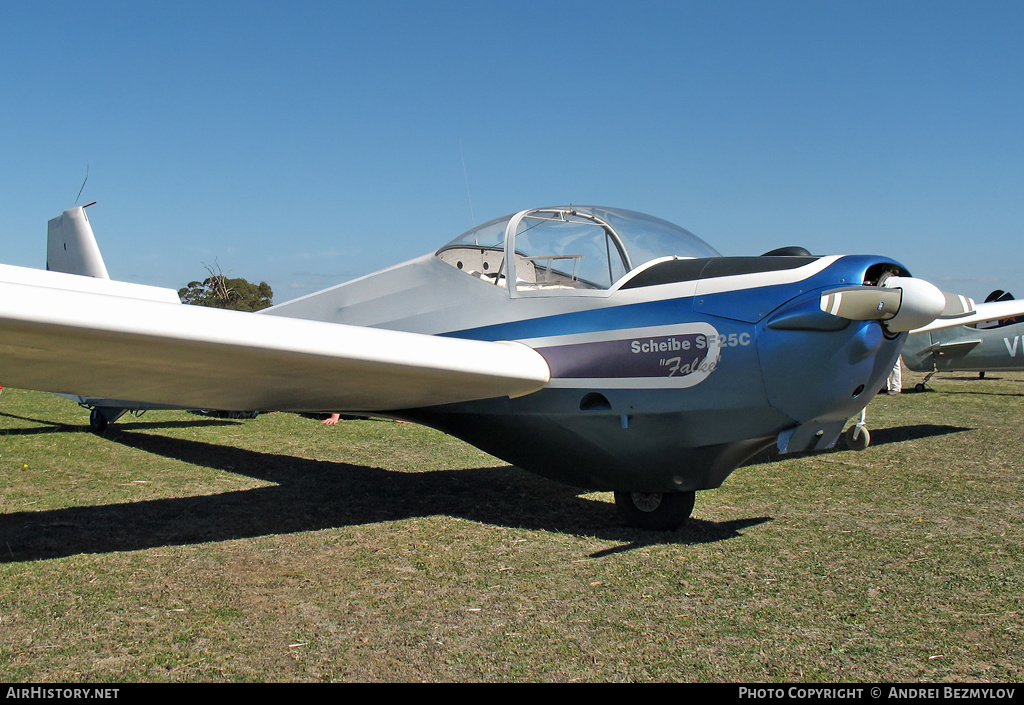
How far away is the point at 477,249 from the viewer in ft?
19.5

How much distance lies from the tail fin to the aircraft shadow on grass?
4641 millimetres

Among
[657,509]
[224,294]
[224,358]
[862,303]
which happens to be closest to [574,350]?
[657,509]

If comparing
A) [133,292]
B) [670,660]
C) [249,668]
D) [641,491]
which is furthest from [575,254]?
[133,292]

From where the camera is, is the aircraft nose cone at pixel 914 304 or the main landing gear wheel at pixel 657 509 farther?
the main landing gear wheel at pixel 657 509

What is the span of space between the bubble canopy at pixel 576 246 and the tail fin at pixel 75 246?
7606 millimetres

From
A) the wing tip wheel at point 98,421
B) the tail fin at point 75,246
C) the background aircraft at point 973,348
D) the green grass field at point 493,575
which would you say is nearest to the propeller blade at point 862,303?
the green grass field at point 493,575

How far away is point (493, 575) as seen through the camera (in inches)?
167

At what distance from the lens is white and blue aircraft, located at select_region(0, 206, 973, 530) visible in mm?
4039

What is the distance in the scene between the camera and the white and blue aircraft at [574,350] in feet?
13.3

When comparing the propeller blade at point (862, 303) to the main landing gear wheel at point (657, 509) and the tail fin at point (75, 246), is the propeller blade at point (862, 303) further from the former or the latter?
the tail fin at point (75, 246)

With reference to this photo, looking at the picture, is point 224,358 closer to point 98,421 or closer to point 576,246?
point 576,246

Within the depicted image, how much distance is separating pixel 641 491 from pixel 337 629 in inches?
96.0

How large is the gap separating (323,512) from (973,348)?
1817cm

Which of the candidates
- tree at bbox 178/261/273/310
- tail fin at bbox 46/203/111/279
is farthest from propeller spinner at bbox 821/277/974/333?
tree at bbox 178/261/273/310
